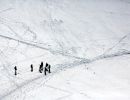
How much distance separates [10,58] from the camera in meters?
1.36

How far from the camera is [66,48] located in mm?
1446

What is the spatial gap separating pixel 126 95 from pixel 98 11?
2.35 feet

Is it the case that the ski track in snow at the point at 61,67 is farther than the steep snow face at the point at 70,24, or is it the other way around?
the steep snow face at the point at 70,24

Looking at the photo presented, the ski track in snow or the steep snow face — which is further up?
the steep snow face

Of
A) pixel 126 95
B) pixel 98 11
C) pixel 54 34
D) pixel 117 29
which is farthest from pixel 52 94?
pixel 98 11

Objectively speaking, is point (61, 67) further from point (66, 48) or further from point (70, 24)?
point (70, 24)

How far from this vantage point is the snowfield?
1.19m

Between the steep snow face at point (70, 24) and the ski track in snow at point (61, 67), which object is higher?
the steep snow face at point (70, 24)

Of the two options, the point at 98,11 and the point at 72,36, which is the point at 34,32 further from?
the point at 98,11

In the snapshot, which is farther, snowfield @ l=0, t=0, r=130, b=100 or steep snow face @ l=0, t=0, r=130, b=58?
steep snow face @ l=0, t=0, r=130, b=58

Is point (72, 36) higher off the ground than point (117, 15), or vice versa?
point (117, 15)

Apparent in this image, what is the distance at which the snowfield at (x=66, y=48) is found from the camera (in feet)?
3.91

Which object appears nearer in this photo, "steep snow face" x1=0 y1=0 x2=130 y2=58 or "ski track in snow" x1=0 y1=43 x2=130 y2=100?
"ski track in snow" x1=0 y1=43 x2=130 y2=100

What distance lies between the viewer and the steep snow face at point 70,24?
1470mm
